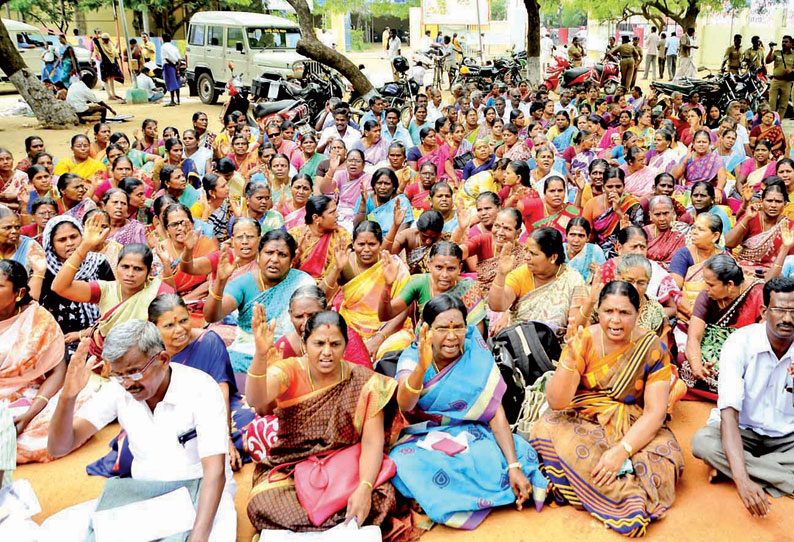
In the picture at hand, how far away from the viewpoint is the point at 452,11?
25.3 m

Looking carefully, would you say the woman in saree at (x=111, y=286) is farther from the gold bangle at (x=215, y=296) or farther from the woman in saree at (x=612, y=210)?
the woman in saree at (x=612, y=210)

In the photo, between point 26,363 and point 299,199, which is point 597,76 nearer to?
point 299,199

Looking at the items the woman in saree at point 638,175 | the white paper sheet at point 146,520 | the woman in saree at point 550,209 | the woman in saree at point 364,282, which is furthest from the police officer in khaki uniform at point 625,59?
the white paper sheet at point 146,520

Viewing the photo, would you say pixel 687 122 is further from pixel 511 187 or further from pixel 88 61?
pixel 88 61

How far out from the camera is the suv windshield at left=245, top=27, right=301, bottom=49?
16.7 metres

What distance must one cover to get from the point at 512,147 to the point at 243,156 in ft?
10.6

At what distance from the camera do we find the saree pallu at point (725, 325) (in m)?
3.97

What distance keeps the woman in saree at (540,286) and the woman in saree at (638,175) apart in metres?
3.45

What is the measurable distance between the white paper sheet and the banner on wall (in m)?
24.1

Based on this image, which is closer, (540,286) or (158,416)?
(158,416)

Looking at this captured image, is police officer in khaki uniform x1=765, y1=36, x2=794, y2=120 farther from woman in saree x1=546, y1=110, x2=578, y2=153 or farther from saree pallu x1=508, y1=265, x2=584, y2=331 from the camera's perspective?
saree pallu x1=508, y1=265, x2=584, y2=331

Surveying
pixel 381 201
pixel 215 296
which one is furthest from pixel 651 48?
pixel 215 296

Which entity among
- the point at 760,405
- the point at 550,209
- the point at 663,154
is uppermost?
the point at 663,154

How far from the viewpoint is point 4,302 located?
140 inches
